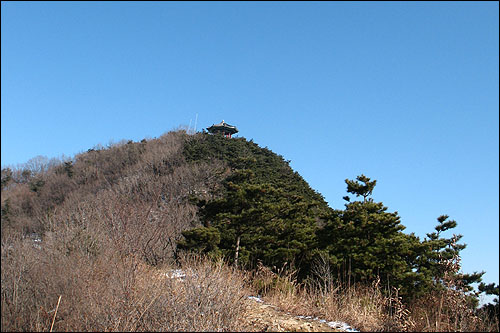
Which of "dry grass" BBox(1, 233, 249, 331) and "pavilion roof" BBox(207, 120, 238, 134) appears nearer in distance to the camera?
"dry grass" BBox(1, 233, 249, 331)

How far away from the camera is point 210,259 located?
28.1ft

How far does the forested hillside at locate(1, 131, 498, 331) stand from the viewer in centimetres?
468

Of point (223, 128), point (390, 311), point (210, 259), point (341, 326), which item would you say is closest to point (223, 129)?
point (223, 128)

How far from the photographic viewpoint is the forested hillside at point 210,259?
468 centimetres

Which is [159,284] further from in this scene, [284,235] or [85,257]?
[284,235]

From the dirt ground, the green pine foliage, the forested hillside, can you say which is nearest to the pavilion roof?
the forested hillside

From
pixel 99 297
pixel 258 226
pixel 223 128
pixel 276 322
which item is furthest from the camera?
pixel 223 128

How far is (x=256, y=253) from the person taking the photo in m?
12.9

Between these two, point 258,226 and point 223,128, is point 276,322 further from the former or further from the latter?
point 223,128

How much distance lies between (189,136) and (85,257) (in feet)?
111

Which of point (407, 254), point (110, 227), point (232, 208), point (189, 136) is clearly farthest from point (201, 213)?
point (189, 136)

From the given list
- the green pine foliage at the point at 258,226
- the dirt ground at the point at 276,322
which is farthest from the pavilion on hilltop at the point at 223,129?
the dirt ground at the point at 276,322

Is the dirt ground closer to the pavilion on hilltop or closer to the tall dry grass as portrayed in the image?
the tall dry grass

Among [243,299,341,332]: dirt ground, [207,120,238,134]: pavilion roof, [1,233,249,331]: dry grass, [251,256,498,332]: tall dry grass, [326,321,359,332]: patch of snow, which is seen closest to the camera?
[1,233,249,331]: dry grass
